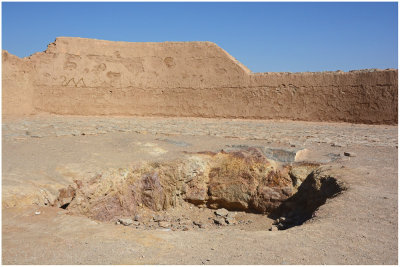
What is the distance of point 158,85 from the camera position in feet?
53.4

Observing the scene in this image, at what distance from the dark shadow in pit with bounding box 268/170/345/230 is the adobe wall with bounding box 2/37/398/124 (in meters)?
9.05

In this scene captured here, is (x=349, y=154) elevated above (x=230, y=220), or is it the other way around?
(x=349, y=154)

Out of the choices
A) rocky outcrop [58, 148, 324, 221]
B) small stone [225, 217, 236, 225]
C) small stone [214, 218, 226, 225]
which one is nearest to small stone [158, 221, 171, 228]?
rocky outcrop [58, 148, 324, 221]

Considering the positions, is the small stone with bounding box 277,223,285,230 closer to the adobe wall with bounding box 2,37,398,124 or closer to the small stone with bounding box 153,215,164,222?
the small stone with bounding box 153,215,164,222

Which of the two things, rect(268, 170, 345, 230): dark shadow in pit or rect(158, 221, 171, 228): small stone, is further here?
rect(158, 221, 171, 228): small stone

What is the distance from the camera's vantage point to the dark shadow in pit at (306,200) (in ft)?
16.2

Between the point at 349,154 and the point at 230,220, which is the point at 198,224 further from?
the point at 349,154

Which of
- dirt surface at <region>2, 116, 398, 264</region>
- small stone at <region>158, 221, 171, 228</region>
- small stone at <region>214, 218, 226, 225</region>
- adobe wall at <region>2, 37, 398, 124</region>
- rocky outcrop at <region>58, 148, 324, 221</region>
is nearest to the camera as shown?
dirt surface at <region>2, 116, 398, 264</region>

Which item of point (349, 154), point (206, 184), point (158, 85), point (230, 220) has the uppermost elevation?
point (158, 85)

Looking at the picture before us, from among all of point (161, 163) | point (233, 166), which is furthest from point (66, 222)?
point (233, 166)

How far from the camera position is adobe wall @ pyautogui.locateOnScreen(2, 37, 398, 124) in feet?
46.8

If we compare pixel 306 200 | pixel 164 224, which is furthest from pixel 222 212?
pixel 306 200

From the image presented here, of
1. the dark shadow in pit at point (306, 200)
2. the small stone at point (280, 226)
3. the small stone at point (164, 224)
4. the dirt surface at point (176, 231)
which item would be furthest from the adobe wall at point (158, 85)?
the small stone at point (164, 224)

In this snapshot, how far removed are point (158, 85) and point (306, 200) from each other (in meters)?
11.7
